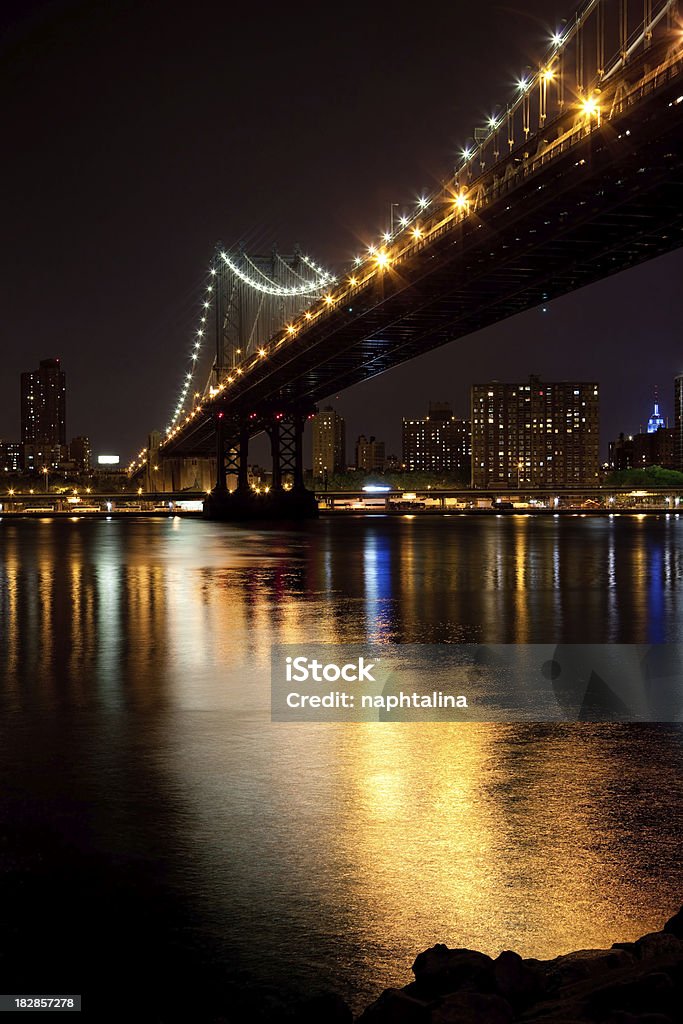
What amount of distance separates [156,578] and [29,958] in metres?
20.4

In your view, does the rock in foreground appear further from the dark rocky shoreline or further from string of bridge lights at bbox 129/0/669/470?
string of bridge lights at bbox 129/0/669/470

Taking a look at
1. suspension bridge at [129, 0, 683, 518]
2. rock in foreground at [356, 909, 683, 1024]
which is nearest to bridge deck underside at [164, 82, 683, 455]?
suspension bridge at [129, 0, 683, 518]

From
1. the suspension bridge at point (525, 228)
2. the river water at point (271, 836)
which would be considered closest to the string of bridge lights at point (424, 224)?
the suspension bridge at point (525, 228)

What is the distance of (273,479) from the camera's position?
282 feet

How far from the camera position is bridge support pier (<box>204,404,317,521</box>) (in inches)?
3342

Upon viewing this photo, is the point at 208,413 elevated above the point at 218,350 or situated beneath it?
situated beneath

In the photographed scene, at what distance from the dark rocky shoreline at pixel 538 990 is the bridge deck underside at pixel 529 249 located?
89.2 ft

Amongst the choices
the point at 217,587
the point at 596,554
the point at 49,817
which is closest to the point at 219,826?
the point at 49,817

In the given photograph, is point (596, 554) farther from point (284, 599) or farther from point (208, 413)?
point (208, 413)

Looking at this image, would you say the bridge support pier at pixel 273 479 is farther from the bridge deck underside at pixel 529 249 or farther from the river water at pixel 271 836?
the river water at pixel 271 836

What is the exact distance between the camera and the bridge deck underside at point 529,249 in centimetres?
3091

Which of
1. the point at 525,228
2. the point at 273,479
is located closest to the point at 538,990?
the point at 525,228

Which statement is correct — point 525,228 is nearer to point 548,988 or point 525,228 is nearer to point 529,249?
point 529,249

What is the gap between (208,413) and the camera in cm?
9131
